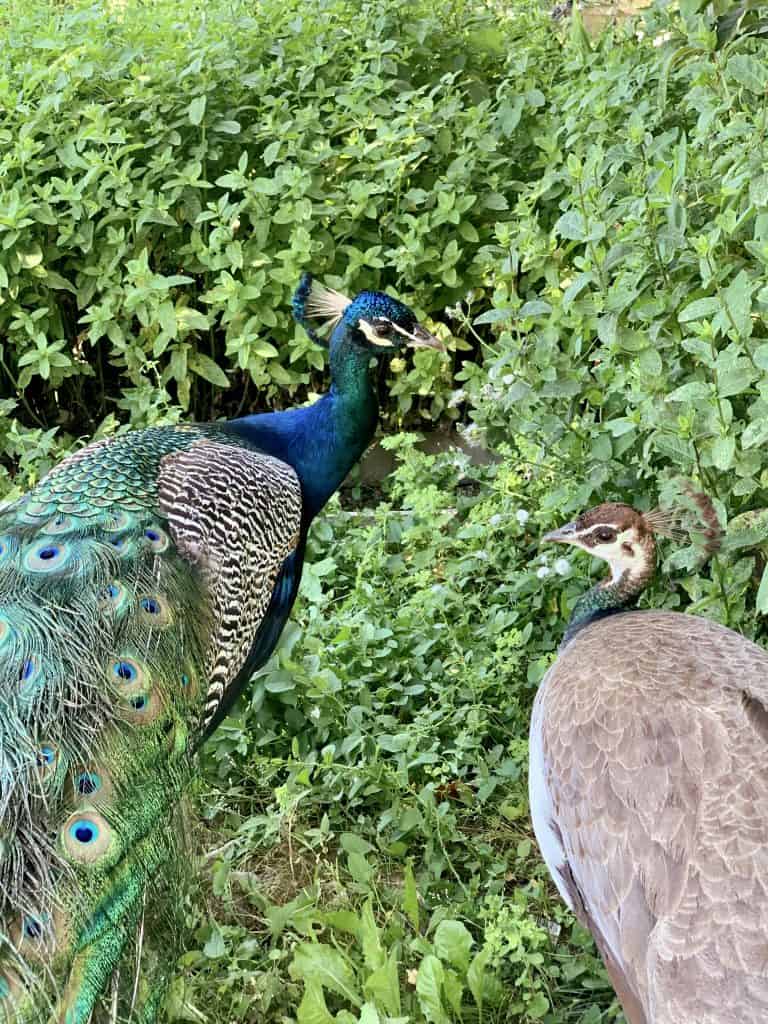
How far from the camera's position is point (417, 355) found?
12.9 feet

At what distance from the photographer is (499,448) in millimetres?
3293

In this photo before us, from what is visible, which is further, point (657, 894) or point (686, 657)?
point (686, 657)

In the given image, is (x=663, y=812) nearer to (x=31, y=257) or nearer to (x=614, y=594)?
(x=614, y=594)

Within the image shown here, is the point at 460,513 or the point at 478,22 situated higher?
the point at 478,22

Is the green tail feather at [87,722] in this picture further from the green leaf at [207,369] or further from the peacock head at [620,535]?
the green leaf at [207,369]

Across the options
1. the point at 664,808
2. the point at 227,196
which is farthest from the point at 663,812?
the point at 227,196

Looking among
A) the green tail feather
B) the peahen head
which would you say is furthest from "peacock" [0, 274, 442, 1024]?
the peahen head

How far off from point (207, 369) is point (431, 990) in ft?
8.00

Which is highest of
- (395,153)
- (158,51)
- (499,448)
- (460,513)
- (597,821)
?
(158,51)

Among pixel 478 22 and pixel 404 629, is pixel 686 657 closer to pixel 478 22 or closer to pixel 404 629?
pixel 404 629

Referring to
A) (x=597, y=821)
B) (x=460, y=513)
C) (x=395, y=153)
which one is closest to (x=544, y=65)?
(x=395, y=153)

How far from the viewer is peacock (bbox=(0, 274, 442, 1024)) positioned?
→ 1819mm

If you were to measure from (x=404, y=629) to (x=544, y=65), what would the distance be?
2381mm

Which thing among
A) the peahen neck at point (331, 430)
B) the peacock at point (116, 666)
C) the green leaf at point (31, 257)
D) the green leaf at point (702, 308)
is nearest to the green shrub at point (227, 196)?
the green leaf at point (31, 257)
